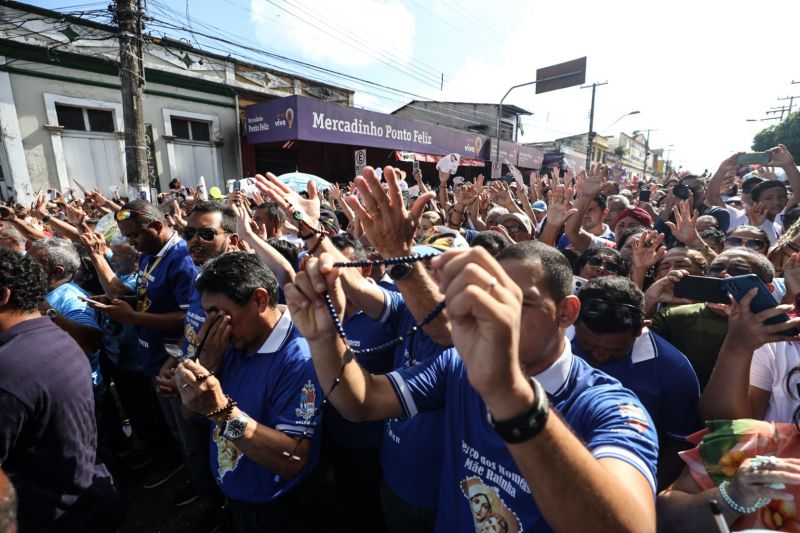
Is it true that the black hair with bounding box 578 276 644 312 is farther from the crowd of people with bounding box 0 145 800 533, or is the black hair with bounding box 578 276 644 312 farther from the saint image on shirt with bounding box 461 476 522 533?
the saint image on shirt with bounding box 461 476 522 533

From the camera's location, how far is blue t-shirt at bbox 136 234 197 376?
315 cm

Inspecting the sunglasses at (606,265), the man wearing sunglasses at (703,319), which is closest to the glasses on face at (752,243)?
the man wearing sunglasses at (703,319)

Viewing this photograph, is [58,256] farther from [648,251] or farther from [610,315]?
[648,251]

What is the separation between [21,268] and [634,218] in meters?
5.46

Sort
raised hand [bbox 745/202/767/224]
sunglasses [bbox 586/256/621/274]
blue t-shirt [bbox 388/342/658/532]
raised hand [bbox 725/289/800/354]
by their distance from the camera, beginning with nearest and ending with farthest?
blue t-shirt [bbox 388/342/658/532]
raised hand [bbox 725/289/800/354]
sunglasses [bbox 586/256/621/274]
raised hand [bbox 745/202/767/224]

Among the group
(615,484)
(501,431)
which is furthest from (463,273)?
(615,484)

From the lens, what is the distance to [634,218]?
187 inches

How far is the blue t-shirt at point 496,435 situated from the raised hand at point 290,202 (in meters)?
0.81

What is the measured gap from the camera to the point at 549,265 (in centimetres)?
139

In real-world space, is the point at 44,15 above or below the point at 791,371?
above

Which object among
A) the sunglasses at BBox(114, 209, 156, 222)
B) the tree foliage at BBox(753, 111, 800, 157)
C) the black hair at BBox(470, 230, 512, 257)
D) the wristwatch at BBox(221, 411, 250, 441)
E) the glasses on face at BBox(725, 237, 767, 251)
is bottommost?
the wristwatch at BBox(221, 411, 250, 441)

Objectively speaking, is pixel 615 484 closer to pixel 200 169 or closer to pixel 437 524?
pixel 437 524

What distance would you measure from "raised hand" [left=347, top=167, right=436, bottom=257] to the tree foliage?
141 feet

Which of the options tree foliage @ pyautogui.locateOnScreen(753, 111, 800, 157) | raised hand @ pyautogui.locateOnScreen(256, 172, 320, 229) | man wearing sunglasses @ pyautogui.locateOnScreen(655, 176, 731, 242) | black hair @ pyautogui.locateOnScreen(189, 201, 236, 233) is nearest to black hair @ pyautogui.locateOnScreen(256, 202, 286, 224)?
black hair @ pyautogui.locateOnScreen(189, 201, 236, 233)
